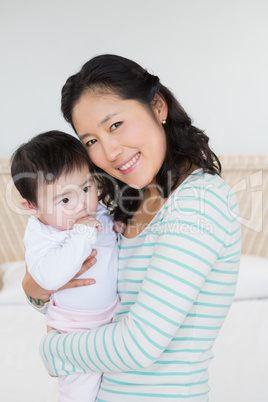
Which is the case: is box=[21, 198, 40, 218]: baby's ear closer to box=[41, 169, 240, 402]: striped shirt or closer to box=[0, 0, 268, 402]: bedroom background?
box=[41, 169, 240, 402]: striped shirt

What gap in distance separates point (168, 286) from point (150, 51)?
5.95 ft

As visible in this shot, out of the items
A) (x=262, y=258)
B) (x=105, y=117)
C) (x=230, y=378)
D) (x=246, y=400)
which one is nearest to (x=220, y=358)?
(x=230, y=378)

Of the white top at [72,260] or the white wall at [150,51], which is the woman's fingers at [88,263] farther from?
the white wall at [150,51]

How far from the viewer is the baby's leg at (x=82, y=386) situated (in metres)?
1.08

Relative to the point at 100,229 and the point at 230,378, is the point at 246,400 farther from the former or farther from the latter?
the point at 100,229

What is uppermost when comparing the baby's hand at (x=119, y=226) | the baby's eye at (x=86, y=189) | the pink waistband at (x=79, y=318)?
the baby's eye at (x=86, y=189)

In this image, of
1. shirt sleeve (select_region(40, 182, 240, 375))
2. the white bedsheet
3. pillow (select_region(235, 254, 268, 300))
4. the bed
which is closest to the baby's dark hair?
shirt sleeve (select_region(40, 182, 240, 375))

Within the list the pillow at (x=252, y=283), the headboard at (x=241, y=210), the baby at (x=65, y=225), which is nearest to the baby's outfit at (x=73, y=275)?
the baby at (x=65, y=225)

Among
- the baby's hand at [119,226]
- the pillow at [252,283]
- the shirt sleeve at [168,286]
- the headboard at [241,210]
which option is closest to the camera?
the shirt sleeve at [168,286]

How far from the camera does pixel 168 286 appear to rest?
0.87 meters

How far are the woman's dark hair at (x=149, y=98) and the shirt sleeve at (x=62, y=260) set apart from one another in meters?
0.22

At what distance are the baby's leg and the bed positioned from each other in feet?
1.72

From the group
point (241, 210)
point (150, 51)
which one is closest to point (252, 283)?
point (241, 210)

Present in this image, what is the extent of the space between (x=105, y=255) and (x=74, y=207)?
0.15m
